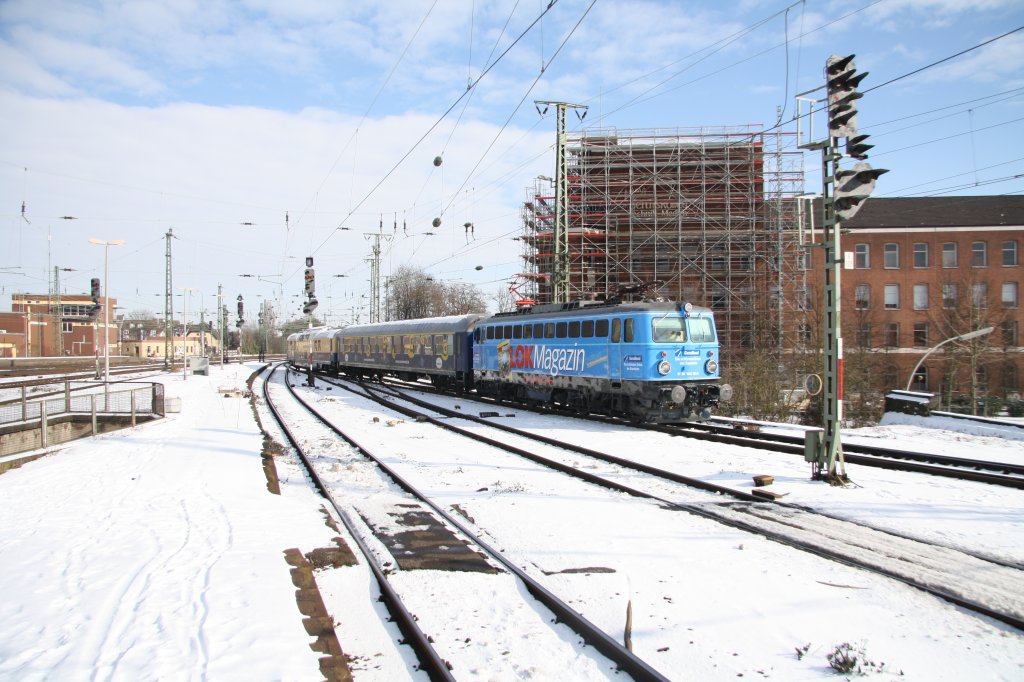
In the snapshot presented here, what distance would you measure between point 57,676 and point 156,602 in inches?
50.6

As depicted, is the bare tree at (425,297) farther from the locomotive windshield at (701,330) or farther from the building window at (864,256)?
the locomotive windshield at (701,330)

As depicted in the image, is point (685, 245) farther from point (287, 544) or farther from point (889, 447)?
point (287, 544)

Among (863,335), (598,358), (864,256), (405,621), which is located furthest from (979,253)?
(405,621)

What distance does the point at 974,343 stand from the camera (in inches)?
1112

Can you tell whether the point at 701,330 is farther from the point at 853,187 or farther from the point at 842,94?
the point at 842,94

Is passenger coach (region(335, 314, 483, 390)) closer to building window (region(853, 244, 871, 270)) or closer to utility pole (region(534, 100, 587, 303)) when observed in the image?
utility pole (region(534, 100, 587, 303))

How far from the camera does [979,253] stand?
151ft

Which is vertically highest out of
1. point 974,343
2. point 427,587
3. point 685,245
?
point 685,245

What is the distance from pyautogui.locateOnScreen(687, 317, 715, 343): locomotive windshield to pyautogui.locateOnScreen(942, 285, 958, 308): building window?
2188 cm

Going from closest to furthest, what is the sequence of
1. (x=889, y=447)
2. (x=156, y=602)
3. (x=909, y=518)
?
(x=156, y=602)
(x=909, y=518)
(x=889, y=447)

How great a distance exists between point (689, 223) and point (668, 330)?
25.0 meters

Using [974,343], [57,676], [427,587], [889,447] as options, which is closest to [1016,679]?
[427,587]

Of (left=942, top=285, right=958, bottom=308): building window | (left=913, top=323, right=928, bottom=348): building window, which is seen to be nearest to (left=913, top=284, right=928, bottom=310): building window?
(left=913, top=323, right=928, bottom=348): building window

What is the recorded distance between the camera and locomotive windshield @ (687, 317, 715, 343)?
17.6 meters
